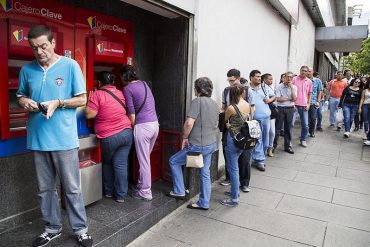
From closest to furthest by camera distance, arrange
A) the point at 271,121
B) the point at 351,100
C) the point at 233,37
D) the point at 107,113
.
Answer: the point at 107,113, the point at 233,37, the point at 271,121, the point at 351,100

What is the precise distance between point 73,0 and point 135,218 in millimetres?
2277

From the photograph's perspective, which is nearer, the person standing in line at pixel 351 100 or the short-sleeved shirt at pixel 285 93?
the short-sleeved shirt at pixel 285 93

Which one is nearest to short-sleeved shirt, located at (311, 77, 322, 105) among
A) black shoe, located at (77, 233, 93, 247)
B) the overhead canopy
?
the overhead canopy

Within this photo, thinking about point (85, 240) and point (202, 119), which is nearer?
point (85, 240)

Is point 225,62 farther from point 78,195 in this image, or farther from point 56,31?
point 78,195

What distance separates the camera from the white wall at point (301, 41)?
32.3ft

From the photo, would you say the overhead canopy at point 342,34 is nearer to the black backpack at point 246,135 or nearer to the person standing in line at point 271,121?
the person standing in line at point 271,121

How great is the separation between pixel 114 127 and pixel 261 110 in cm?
282

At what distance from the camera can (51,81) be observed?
2.34 m

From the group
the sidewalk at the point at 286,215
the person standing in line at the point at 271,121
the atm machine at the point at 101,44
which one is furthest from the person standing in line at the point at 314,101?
the atm machine at the point at 101,44

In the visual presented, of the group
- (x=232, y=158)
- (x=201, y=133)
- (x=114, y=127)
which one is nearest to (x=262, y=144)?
(x=232, y=158)

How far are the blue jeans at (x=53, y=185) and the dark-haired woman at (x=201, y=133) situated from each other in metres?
1.38

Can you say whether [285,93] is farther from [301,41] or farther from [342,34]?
[342,34]

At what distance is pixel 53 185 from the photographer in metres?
2.56
